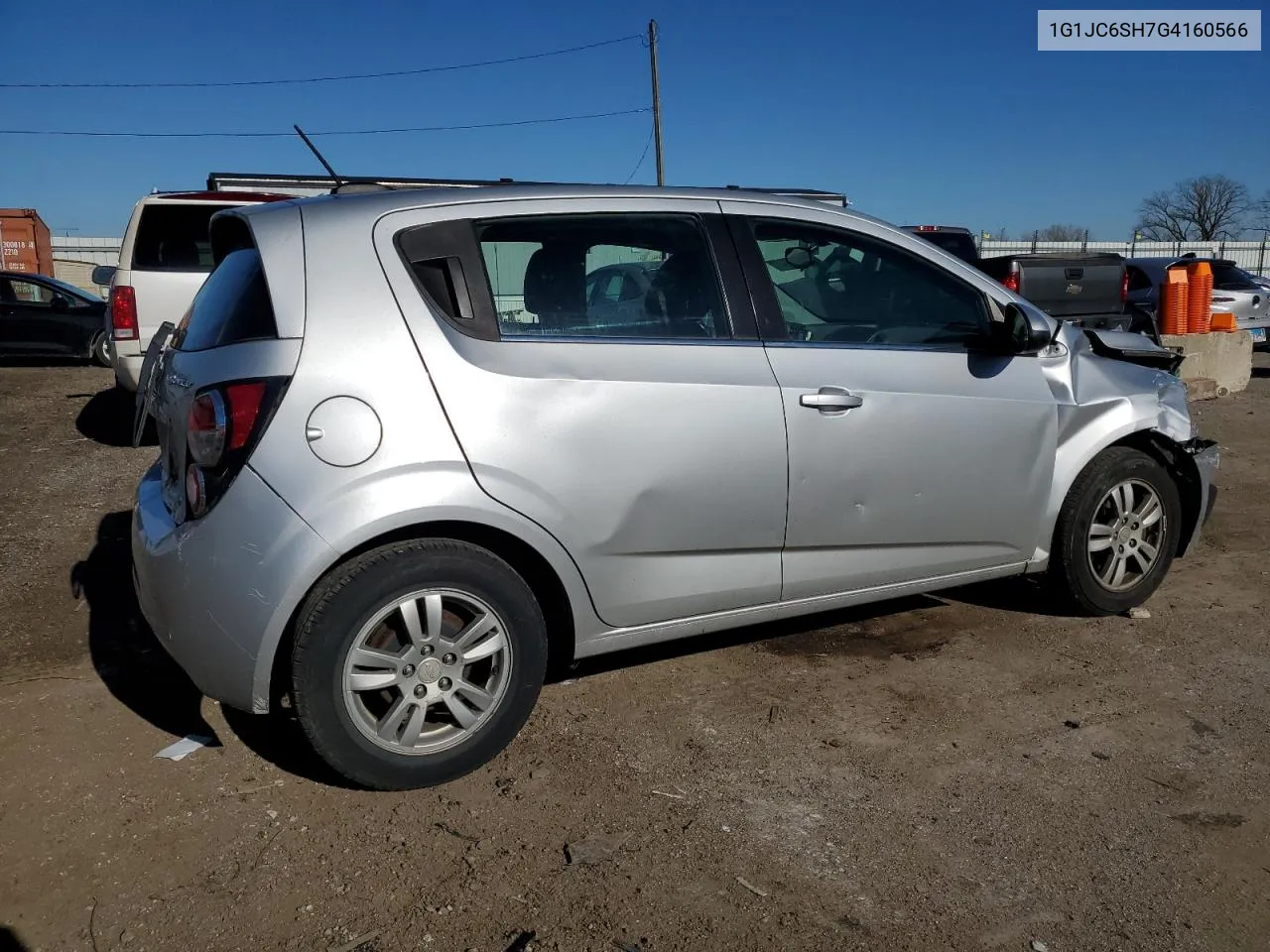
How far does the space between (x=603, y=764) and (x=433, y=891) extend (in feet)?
2.67

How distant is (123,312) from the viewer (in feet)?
26.8

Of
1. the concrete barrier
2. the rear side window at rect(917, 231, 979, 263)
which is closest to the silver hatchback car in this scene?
the concrete barrier

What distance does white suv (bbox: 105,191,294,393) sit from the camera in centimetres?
820

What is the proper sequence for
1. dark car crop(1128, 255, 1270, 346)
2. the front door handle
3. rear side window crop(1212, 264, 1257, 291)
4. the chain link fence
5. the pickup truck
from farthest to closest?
1. the chain link fence
2. rear side window crop(1212, 264, 1257, 291)
3. dark car crop(1128, 255, 1270, 346)
4. the pickup truck
5. the front door handle

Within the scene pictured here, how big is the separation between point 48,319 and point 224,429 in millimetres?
13842

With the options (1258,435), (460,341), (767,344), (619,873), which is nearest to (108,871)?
(619,873)

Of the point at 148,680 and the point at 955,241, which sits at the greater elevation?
the point at 955,241

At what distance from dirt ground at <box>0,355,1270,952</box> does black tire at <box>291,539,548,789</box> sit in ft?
0.41

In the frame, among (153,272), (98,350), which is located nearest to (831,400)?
(153,272)

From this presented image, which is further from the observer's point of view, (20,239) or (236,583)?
(20,239)

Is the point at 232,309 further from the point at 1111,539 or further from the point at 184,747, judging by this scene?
the point at 1111,539

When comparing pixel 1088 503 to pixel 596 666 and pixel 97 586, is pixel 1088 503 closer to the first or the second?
pixel 596 666

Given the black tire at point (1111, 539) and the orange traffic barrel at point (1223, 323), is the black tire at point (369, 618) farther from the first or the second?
the orange traffic barrel at point (1223, 323)

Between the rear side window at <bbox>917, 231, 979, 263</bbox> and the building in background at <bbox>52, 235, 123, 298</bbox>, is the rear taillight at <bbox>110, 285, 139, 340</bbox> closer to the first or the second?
the rear side window at <bbox>917, 231, 979, 263</bbox>
